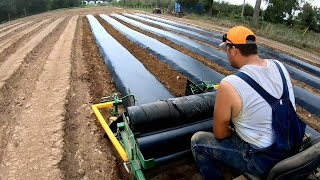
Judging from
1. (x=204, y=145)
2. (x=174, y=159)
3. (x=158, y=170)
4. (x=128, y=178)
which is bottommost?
(x=128, y=178)

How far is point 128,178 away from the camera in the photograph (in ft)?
11.9

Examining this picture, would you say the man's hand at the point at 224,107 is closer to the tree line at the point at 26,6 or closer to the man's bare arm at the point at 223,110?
the man's bare arm at the point at 223,110

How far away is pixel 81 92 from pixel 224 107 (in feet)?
14.2

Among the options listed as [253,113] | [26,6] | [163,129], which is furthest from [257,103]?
[26,6]

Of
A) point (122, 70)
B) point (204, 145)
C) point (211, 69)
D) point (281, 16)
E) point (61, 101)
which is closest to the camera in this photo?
point (204, 145)

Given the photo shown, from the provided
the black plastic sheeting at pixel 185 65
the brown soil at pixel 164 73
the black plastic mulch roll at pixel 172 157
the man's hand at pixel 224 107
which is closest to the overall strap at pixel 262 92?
the man's hand at pixel 224 107

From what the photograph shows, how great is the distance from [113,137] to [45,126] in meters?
1.68

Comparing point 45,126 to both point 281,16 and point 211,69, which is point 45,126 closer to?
point 211,69

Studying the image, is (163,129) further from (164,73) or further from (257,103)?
(164,73)

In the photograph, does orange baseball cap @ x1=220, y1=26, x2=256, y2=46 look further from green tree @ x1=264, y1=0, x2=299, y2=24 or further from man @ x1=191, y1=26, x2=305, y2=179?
green tree @ x1=264, y1=0, x2=299, y2=24

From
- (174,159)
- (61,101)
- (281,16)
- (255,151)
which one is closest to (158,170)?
(174,159)

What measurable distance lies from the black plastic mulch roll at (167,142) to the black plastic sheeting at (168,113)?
0.31ft

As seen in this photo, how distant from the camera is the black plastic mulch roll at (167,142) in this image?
2.81 m

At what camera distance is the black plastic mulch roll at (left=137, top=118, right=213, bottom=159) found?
2.81 meters
